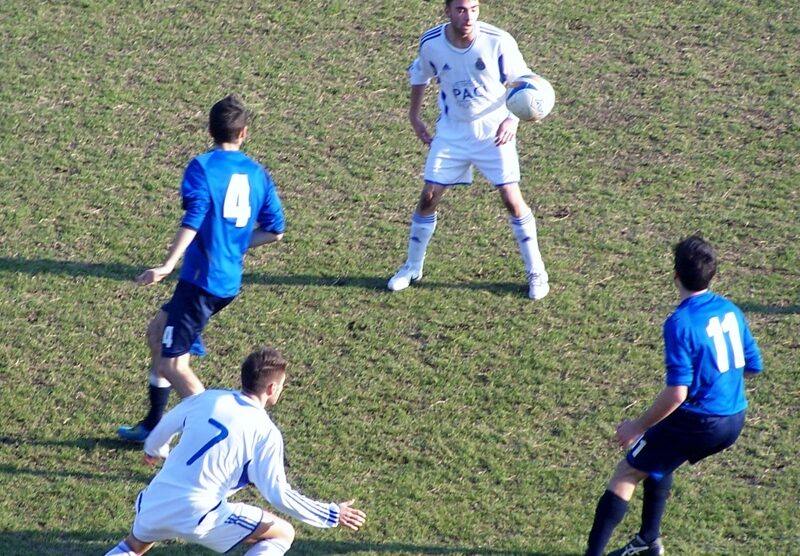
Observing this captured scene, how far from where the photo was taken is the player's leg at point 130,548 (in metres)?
5.36

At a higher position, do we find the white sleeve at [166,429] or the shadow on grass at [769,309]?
the shadow on grass at [769,309]

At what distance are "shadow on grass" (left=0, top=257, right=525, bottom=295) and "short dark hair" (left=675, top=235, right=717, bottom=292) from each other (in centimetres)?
272

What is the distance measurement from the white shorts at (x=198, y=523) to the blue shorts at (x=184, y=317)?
114 cm

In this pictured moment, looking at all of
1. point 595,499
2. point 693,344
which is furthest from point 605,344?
point 693,344

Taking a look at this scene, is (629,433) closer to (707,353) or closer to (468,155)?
(707,353)

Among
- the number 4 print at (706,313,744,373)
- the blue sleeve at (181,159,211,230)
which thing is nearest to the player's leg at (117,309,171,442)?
the blue sleeve at (181,159,211,230)

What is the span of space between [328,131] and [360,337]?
283 centimetres

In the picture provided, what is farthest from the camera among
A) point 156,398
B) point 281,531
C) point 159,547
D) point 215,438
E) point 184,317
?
point 156,398

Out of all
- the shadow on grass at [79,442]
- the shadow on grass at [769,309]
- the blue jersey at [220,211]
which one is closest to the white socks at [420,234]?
the blue jersey at [220,211]

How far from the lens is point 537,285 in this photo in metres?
8.02

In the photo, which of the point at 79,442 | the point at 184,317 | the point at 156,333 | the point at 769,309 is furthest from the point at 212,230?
the point at 769,309

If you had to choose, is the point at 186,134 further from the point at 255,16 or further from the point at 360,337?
the point at 360,337

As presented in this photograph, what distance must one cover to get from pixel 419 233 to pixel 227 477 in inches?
128

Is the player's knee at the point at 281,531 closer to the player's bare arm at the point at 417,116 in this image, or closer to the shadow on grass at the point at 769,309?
the player's bare arm at the point at 417,116
